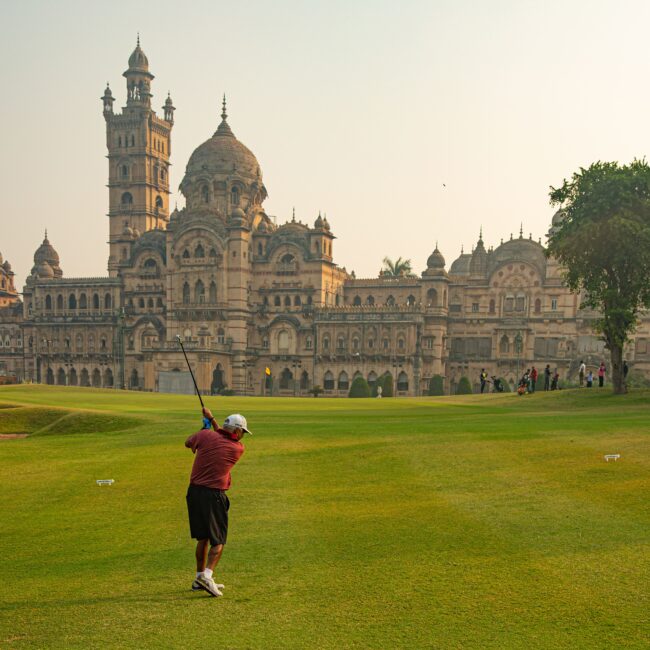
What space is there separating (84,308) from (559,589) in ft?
294

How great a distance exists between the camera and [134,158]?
332ft

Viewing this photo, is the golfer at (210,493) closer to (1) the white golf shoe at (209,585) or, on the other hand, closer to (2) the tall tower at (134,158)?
(1) the white golf shoe at (209,585)

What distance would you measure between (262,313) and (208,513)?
75323 mm

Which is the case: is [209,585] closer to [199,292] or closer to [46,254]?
[199,292]

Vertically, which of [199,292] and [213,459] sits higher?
[199,292]

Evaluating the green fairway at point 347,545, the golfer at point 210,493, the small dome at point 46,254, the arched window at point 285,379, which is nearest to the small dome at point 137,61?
the small dome at point 46,254

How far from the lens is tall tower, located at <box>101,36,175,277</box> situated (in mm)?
100812

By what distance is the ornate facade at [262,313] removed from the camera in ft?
258

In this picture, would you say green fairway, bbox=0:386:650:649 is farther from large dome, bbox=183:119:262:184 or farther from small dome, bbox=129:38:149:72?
small dome, bbox=129:38:149:72

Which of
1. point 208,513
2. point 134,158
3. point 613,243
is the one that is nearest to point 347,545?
point 208,513

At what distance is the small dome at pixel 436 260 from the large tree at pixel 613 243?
39.9 meters

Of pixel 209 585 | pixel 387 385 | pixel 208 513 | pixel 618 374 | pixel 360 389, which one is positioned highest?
pixel 618 374

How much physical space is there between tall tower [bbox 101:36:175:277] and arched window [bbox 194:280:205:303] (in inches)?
733

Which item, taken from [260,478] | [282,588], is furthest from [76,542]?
[260,478]
